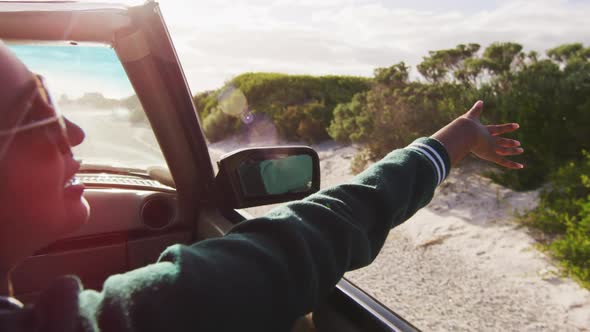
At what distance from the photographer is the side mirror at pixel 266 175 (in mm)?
1691

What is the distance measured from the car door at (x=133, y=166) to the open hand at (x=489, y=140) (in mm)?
583

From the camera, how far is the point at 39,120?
A: 79 cm

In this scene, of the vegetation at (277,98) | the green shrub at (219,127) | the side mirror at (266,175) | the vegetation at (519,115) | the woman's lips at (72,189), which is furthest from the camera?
the green shrub at (219,127)

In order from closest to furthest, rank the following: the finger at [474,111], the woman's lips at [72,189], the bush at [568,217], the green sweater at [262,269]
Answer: the green sweater at [262,269], the woman's lips at [72,189], the finger at [474,111], the bush at [568,217]

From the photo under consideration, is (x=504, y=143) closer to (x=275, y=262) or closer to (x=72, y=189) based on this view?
(x=275, y=262)

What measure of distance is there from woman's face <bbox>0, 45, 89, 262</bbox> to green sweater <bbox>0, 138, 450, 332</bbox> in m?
0.13

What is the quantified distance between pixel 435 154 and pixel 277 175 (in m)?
0.77

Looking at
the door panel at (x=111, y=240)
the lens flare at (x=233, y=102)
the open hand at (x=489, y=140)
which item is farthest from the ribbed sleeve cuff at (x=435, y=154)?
the lens flare at (x=233, y=102)

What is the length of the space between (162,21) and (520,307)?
4045 millimetres

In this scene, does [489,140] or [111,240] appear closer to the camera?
[489,140]

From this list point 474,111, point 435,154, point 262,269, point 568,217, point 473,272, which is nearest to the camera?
point 262,269

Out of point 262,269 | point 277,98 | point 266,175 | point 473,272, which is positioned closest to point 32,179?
point 262,269

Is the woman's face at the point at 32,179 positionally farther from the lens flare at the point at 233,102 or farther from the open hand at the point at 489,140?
the lens flare at the point at 233,102

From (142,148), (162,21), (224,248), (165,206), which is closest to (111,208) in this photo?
(165,206)
